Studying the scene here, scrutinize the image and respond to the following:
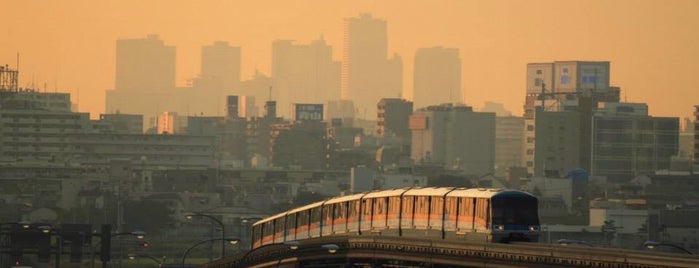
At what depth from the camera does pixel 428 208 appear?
109 metres

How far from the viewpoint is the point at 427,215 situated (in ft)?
356

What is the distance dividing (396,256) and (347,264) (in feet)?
17.1

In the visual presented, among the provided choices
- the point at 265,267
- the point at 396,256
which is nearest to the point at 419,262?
the point at 396,256

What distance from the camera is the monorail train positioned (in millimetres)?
103000

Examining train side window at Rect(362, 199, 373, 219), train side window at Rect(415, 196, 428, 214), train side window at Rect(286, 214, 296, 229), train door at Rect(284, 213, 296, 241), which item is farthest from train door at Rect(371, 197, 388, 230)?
train side window at Rect(286, 214, 296, 229)

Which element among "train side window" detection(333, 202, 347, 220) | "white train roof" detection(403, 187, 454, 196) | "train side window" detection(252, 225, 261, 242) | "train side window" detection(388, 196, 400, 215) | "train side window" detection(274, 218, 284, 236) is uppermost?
"white train roof" detection(403, 187, 454, 196)

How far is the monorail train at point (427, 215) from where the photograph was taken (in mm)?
103000

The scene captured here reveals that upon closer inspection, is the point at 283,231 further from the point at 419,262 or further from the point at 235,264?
the point at 419,262

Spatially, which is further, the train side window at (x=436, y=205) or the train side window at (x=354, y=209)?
the train side window at (x=354, y=209)

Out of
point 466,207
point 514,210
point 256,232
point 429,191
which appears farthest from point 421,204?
point 256,232

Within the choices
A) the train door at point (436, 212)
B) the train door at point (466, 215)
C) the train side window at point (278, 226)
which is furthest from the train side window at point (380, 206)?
the train side window at point (278, 226)

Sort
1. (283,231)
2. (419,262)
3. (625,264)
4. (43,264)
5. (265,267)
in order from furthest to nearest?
(43,264) < (283,231) < (265,267) < (419,262) < (625,264)

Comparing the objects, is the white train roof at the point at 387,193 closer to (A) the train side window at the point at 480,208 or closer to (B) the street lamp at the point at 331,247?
(A) the train side window at the point at 480,208

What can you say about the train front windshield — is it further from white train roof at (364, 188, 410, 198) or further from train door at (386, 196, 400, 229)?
white train roof at (364, 188, 410, 198)
